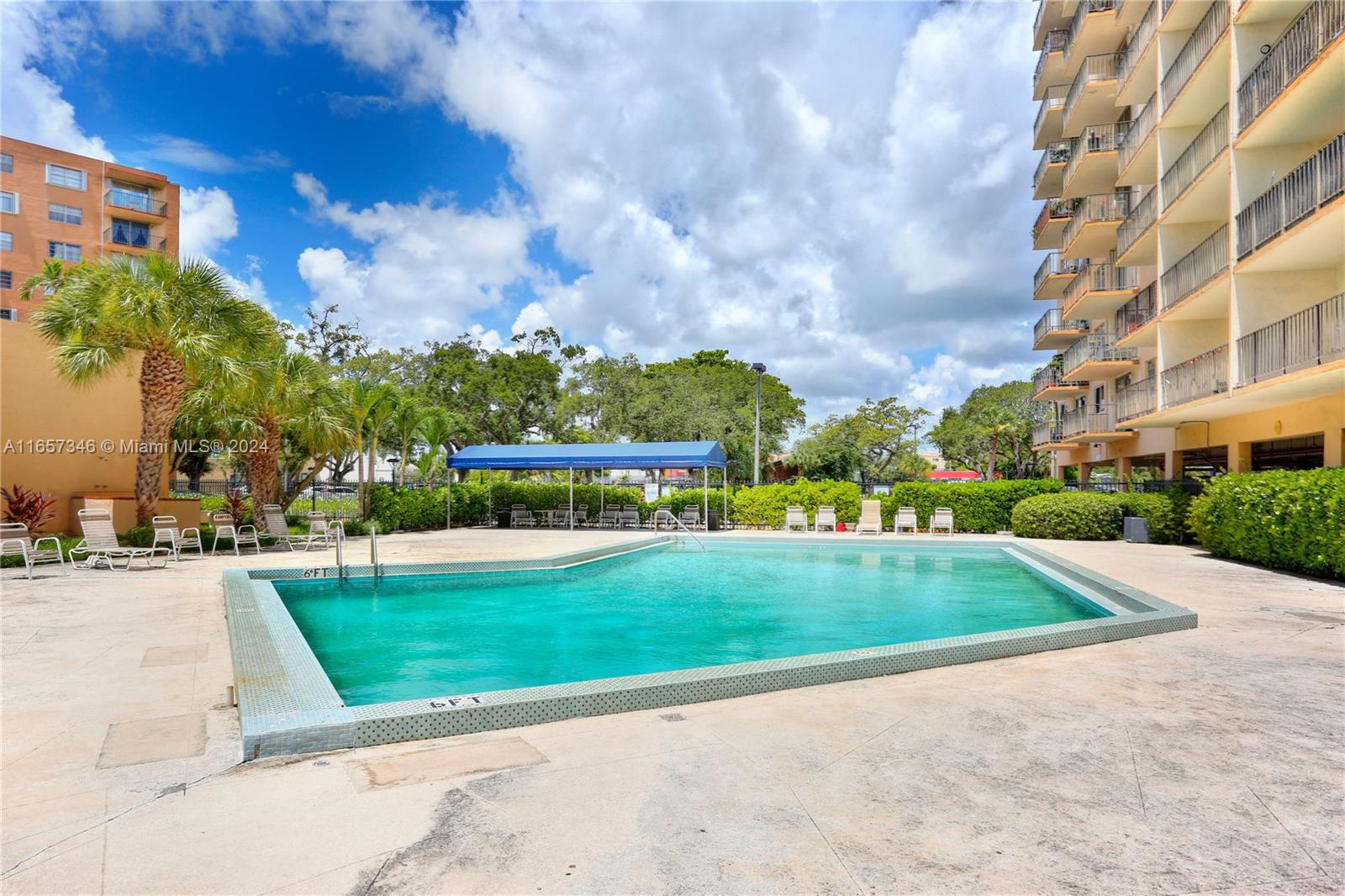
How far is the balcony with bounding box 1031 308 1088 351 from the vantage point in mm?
30266

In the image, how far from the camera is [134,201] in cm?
4197

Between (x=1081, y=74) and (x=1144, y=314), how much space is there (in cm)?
962

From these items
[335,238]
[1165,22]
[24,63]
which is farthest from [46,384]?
[1165,22]

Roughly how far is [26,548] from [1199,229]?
84.4 ft

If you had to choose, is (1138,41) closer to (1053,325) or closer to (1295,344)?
(1053,325)

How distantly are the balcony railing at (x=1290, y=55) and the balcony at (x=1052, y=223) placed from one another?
15531mm

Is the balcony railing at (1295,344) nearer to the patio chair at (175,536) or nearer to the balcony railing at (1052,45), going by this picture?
the patio chair at (175,536)

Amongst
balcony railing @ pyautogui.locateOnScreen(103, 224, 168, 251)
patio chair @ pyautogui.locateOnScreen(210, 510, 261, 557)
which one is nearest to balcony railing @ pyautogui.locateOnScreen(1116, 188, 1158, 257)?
patio chair @ pyautogui.locateOnScreen(210, 510, 261, 557)

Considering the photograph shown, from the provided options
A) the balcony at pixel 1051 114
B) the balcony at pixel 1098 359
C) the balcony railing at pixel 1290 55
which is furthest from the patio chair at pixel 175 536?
the balcony at pixel 1051 114

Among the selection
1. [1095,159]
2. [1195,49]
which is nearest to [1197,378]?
[1195,49]

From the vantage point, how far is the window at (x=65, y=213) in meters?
39.2

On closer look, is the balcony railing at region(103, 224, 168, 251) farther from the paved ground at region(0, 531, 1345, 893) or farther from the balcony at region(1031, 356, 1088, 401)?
the balcony at region(1031, 356, 1088, 401)

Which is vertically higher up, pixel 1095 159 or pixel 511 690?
pixel 1095 159

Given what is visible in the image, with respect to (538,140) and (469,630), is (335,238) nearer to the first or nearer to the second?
(538,140)
